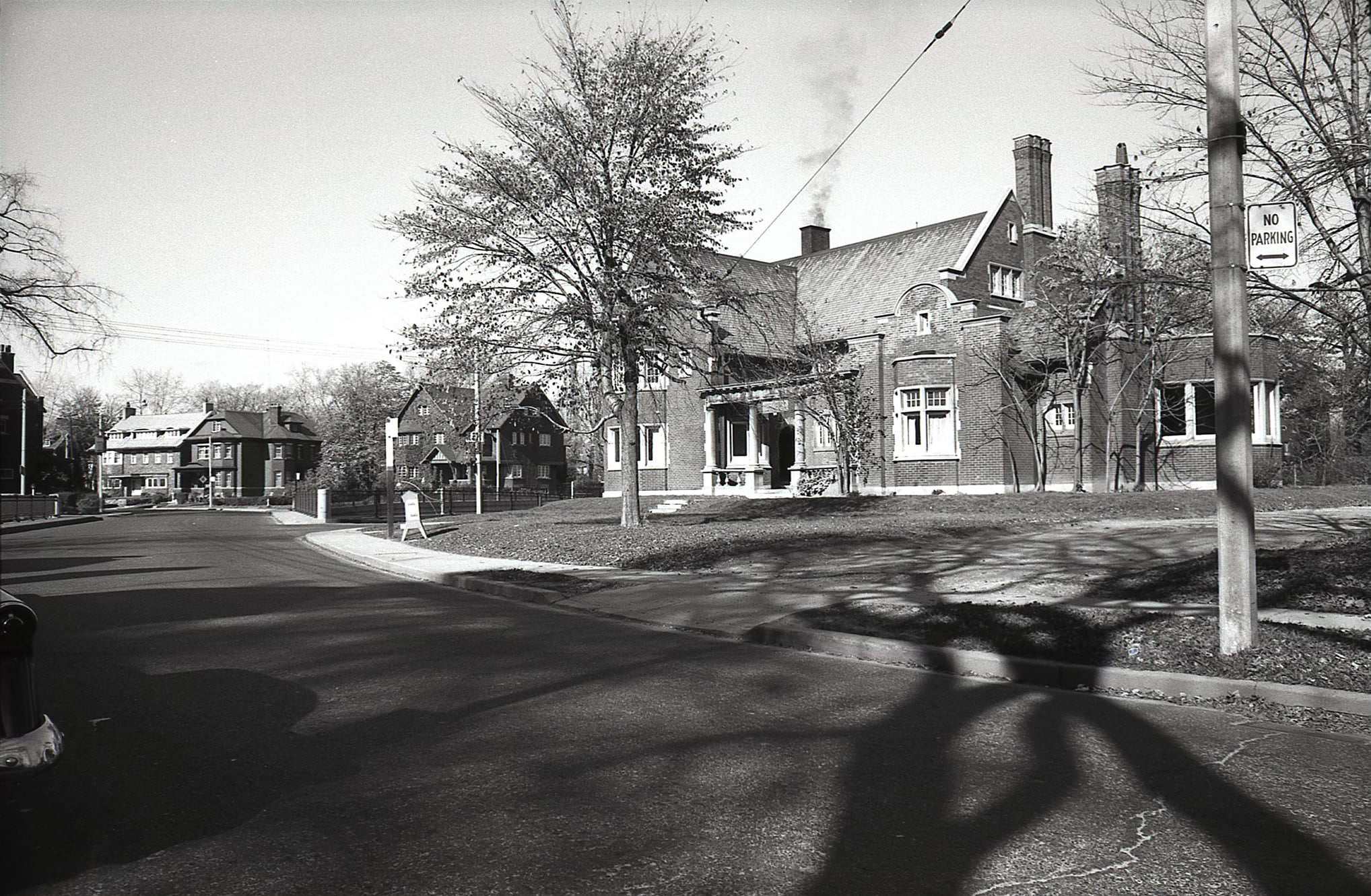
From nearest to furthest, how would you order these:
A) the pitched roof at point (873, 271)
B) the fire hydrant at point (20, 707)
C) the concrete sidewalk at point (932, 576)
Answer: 1. the fire hydrant at point (20, 707)
2. the concrete sidewalk at point (932, 576)
3. the pitched roof at point (873, 271)

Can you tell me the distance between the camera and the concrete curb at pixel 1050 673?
22.2 ft

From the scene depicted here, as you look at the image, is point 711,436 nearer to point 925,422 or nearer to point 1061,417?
point 925,422

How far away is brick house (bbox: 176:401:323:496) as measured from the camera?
9962cm

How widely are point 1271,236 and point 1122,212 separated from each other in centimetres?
610

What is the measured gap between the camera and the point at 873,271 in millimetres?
39656

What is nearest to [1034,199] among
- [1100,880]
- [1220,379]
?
[1220,379]

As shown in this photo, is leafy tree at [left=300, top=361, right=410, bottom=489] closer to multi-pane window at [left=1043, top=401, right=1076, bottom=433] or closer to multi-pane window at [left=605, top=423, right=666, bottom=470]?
multi-pane window at [left=605, top=423, right=666, bottom=470]

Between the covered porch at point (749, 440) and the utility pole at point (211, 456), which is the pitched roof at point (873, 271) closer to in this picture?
the covered porch at point (749, 440)

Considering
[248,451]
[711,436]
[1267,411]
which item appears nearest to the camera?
[1267,411]

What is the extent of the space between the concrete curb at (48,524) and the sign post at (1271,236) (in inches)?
1537

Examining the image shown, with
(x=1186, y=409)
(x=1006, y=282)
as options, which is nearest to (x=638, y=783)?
(x=1186, y=409)

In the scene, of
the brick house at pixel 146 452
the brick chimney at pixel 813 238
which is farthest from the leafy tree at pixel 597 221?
the brick house at pixel 146 452

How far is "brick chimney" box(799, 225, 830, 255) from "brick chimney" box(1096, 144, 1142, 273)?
1852 cm

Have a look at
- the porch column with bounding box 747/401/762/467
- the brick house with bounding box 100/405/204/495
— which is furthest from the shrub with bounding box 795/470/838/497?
the brick house with bounding box 100/405/204/495
